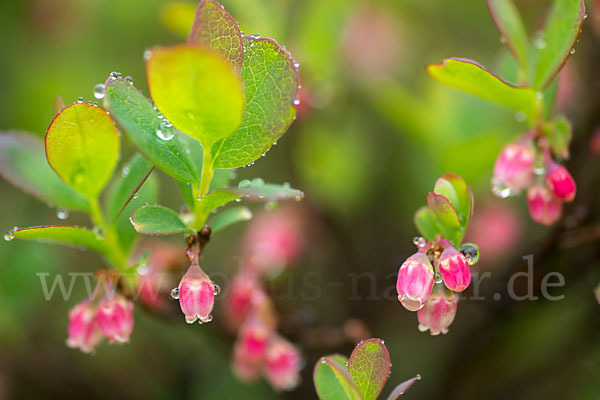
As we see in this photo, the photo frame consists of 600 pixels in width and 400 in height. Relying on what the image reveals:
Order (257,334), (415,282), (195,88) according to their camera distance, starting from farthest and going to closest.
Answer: (257,334) < (415,282) < (195,88)

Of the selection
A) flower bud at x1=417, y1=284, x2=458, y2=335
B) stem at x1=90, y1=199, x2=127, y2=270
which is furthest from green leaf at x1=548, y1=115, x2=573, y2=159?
stem at x1=90, y1=199, x2=127, y2=270

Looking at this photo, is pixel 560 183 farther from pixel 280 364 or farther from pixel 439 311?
pixel 280 364

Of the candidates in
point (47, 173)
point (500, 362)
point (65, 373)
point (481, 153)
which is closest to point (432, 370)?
point (500, 362)

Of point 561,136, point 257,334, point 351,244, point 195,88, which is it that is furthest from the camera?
point 351,244

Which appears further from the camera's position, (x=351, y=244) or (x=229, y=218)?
(x=351, y=244)

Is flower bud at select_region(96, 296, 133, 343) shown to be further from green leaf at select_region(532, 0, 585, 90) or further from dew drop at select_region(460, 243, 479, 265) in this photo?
green leaf at select_region(532, 0, 585, 90)

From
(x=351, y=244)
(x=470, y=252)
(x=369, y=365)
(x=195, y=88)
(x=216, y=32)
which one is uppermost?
(x=351, y=244)

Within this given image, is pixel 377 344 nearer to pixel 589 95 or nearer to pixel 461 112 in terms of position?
pixel 589 95

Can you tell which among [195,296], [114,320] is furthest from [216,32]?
[114,320]
